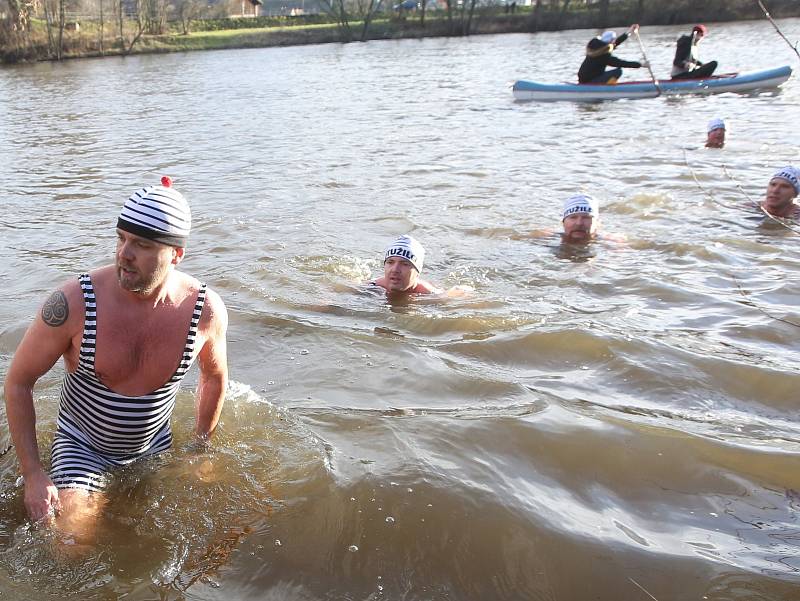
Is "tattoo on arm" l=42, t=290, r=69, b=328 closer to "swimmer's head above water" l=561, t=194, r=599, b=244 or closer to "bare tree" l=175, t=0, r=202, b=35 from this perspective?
"swimmer's head above water" l=561, t=194, r=599, b=244

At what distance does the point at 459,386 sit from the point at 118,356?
2.64 meters

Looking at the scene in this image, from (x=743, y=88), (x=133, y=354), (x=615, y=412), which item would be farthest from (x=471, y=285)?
(x=743, y=88)

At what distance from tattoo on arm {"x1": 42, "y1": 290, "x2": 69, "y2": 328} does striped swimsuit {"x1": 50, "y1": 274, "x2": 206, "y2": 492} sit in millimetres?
224

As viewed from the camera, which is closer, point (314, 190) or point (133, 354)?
point (133, 354)

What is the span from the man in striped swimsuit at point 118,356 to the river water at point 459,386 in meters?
0.24

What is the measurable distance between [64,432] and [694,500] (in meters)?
3.40

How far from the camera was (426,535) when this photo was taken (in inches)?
146

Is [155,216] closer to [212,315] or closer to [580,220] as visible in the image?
[212,315]

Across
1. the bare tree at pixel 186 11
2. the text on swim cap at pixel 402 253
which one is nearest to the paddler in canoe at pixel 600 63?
the text on swim cap at pixel 402 253

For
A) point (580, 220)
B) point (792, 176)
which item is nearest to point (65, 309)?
point (580, 220)

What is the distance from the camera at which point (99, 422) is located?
3.80 m

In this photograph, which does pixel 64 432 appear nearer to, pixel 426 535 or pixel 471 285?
pixel 426 535

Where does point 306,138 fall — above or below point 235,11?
below

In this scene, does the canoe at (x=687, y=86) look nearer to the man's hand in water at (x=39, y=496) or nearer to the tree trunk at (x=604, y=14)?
the man's hand in water at (x=39, y=496)
